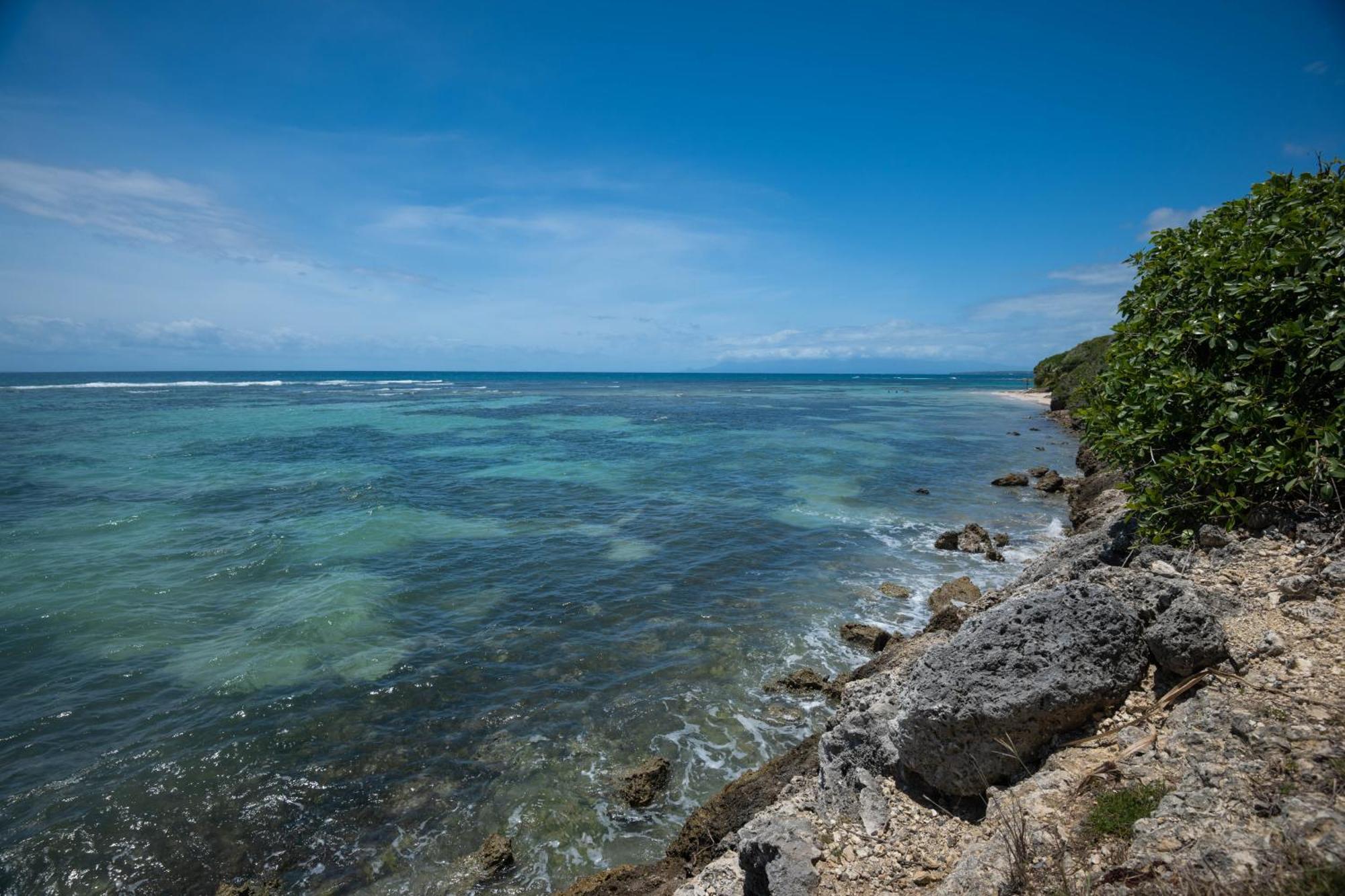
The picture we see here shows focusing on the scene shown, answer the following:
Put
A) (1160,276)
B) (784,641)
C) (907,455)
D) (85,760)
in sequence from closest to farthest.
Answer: (1160,276), (85,760), (784,641), (907,455)

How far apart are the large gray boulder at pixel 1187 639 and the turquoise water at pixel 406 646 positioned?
18.3ft

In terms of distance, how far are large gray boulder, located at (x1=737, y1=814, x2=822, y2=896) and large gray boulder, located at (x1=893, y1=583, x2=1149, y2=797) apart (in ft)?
3.58

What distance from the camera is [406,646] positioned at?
38.9ft

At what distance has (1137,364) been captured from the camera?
24.5ft

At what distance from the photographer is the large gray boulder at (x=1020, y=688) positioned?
4.56 metres

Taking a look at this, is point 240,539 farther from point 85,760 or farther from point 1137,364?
point 1137,364

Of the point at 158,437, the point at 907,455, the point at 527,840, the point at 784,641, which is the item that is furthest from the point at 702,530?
the point at 158,437

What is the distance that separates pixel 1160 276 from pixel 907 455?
2689 cm

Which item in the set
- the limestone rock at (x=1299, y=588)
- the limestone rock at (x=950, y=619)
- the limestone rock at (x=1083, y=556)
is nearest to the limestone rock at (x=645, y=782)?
the limestone rock at (x=950, y=619)

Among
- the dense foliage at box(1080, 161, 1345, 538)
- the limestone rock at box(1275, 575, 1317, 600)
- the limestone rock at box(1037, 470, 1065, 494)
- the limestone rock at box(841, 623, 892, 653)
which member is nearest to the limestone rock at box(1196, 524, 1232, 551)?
the dense foliage at box(1080, 161, 1345, 538)

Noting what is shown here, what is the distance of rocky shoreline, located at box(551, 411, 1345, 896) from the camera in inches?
132

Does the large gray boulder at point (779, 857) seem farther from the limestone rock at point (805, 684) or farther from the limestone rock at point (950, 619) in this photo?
the limestone rock at point (950, 619)

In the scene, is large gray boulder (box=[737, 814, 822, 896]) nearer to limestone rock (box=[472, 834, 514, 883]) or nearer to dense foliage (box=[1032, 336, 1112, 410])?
limestone rock (box=[472, 834, 514, 883])

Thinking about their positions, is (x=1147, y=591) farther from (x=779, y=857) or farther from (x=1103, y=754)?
(x=779, y=857)
